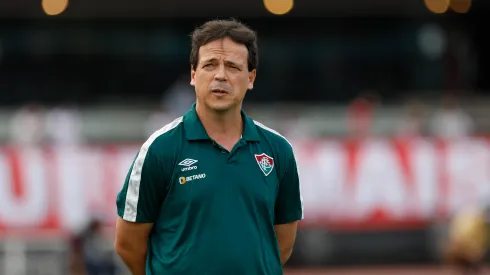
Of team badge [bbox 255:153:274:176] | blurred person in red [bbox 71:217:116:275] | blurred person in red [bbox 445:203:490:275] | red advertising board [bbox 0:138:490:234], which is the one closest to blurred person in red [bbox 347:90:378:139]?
red advertising board [bbox 0:138:490:234]

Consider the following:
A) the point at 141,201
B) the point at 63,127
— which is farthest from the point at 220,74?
the point at 63,127

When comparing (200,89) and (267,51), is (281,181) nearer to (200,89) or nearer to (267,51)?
(200,89)

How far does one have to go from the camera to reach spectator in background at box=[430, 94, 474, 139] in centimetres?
2097

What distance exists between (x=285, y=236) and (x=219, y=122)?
699 mm

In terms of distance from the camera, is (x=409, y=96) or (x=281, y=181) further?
(x=409, y=96)

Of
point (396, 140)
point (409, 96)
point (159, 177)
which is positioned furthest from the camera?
point (409, 96)

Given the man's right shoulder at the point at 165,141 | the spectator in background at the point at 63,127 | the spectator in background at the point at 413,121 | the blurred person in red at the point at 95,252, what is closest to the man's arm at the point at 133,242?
the man's right shoulder at the point at 165,141

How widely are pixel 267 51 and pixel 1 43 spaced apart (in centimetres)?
612

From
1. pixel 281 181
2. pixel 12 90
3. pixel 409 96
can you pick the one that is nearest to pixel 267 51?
pixel 409 96

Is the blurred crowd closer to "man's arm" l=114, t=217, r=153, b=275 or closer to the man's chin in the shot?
"man's arm" l=114, t=217, r=153, b=275

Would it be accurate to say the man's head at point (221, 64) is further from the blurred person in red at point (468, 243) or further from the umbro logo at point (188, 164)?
the blurred person in red at point (468, 243)

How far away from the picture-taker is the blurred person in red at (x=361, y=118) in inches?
819

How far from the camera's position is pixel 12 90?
25.6m

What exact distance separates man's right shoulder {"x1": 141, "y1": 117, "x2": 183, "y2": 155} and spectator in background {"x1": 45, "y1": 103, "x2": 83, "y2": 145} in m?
14.9
